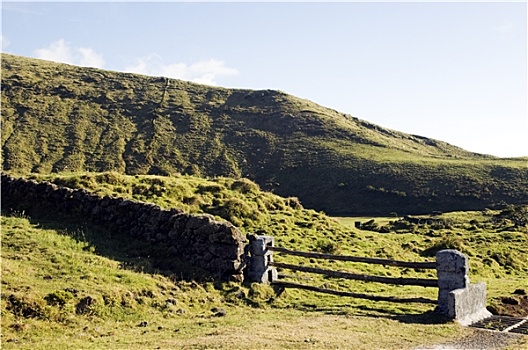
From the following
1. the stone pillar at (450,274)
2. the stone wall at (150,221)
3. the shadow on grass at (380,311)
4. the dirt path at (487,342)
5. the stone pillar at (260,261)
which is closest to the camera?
the dirt path at (487,342)

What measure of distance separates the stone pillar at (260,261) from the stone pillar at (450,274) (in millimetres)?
5161

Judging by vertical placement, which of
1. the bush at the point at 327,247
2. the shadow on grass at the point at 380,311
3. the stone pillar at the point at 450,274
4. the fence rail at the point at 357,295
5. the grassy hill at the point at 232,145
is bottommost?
the shadow on grass at the point at 380,311

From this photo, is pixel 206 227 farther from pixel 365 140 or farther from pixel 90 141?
pixel 365 140

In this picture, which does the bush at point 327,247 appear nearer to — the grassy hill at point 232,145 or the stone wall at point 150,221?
the stone wall at point 150,221

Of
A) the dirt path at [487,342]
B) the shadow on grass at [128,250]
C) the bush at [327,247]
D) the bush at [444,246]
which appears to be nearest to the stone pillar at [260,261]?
the shadow on grass at [128,250]

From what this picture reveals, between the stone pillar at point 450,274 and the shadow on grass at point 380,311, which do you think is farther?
the stone pillar at point 450,274

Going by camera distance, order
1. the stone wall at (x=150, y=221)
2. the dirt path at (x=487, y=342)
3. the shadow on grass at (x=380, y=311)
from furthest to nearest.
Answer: the stone wall at (x=150, y=221) < the shadow on grass at (x=380, y=311) < the dirt path at (x=487, y=342)

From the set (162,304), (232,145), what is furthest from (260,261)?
(232,145)

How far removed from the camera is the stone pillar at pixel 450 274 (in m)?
12.2

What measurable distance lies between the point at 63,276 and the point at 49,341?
326 centimetres

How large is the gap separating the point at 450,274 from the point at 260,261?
562cm

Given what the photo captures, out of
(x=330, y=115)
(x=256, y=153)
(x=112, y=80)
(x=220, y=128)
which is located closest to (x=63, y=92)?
(x=112, y=80)

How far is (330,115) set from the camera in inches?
4087

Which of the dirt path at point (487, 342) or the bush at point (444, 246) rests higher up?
the bush at point (444, 246)
